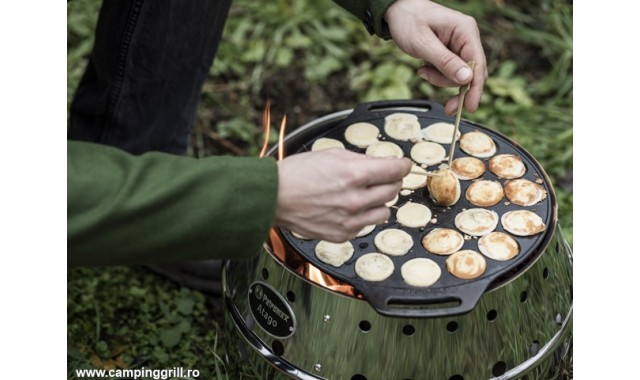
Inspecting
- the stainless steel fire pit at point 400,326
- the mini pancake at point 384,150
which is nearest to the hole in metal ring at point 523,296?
the stainless steel fire pit at point 400,326

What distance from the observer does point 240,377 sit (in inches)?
82.3

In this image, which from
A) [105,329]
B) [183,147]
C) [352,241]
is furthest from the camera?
[183,147]

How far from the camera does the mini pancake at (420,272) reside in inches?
70.2

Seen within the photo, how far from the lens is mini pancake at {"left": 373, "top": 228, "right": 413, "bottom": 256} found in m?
1.88

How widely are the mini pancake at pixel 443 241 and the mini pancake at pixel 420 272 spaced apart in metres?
0.05

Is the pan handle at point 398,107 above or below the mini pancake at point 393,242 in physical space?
above

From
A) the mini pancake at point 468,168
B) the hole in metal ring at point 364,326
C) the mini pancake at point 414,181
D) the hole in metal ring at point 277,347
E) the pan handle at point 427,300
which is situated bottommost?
the hole in metal ring at point 277,347

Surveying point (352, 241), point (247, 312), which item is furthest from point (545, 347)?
point (247, 312)

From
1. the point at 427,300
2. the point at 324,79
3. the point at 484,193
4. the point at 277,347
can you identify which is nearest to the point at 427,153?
the point at 484,193

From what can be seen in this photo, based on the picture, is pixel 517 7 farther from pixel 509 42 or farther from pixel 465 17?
pixel 465 17

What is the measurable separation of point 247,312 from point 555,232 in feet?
2.57

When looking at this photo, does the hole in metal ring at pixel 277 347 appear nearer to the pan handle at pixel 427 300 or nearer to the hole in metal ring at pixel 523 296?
the pan handle at pixel 427 300

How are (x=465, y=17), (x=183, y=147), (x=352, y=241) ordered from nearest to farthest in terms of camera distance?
(x=352, y=241)
(x=465, y=17)
(x=183, y=147)

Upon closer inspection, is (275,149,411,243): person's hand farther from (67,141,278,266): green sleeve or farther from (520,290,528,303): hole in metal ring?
(520,290,528,303): hole in metal ring
